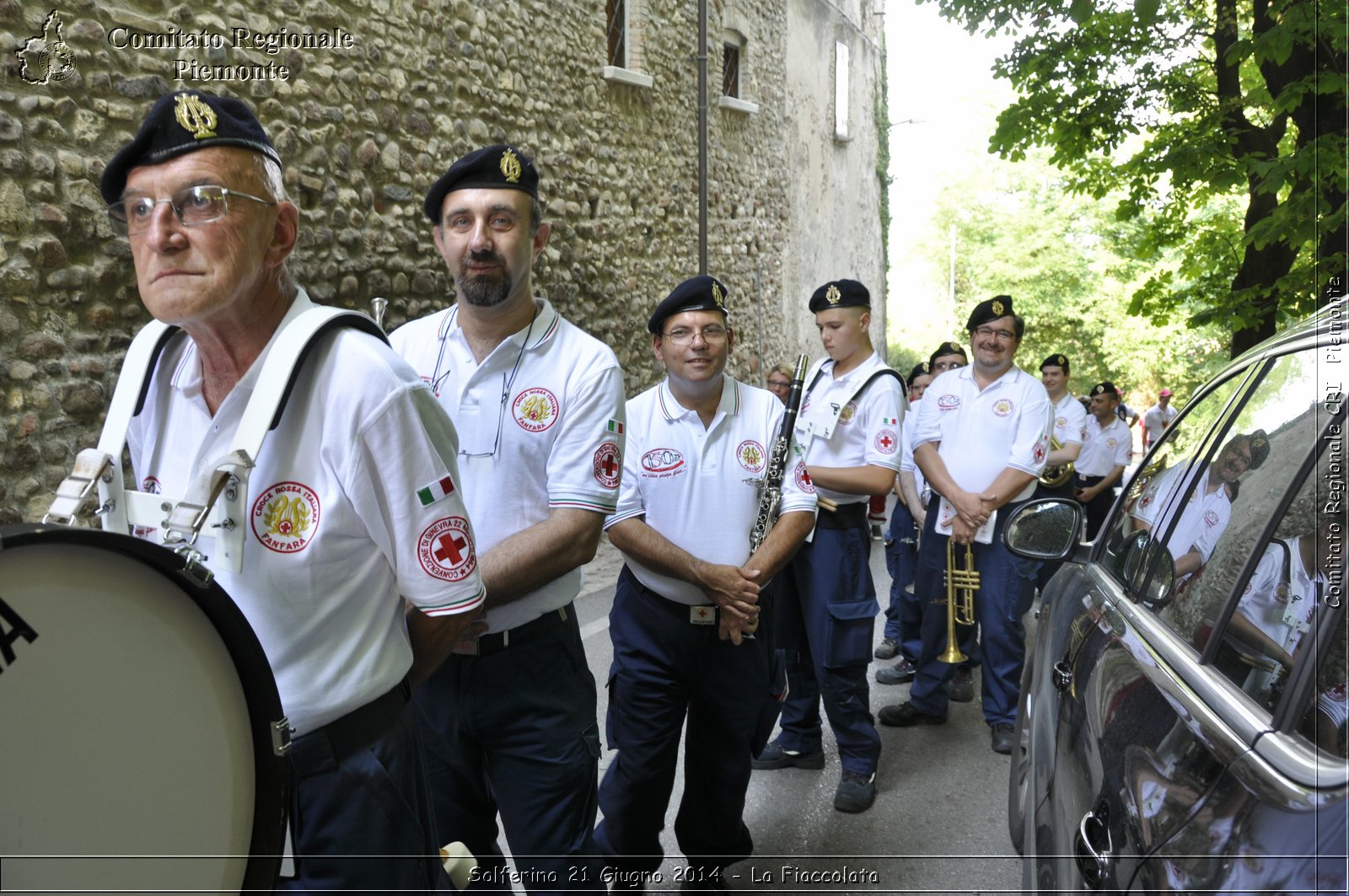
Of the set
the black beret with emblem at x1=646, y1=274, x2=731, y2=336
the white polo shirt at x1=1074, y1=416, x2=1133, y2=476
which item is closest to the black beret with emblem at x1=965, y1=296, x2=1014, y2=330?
the black beret with emblem at x1=646, y1=274, x2=731, y2=336

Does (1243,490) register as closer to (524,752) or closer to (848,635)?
(524,752)

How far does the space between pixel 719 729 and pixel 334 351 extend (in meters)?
2.28

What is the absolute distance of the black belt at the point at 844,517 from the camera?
504cm

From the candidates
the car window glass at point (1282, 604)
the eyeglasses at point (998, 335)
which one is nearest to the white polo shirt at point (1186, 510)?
the car window glass at point (1282, 604)

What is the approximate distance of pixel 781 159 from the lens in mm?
18859

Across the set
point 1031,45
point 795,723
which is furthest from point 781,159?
point 795,723

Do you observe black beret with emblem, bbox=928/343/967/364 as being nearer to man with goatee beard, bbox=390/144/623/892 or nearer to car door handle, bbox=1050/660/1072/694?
man with goatee beard, bbox=390/144/623/892

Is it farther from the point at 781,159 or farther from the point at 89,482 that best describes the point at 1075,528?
the point at 781,159

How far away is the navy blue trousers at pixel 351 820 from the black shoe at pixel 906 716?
14.1ft

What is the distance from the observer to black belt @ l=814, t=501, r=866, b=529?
16.5 feet

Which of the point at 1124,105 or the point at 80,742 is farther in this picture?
the point at 1124,105

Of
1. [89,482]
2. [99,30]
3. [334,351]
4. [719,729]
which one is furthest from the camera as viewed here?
[99,30]

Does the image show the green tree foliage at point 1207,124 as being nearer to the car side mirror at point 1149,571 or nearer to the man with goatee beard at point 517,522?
the car side mirror at point 1149,571

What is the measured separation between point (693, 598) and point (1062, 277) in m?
40.6
